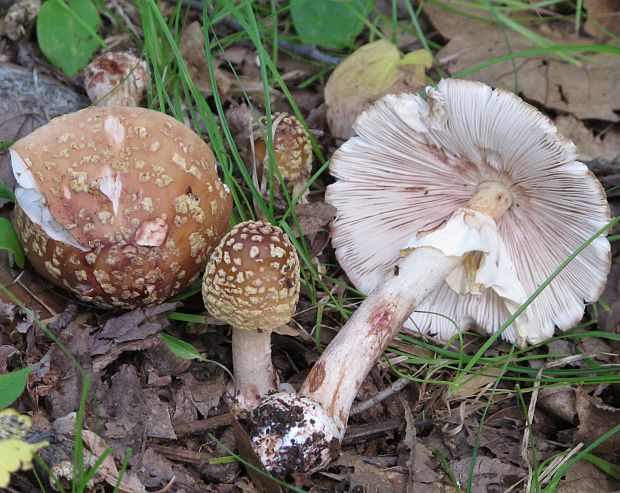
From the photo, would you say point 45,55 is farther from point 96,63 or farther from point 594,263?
point 594,263

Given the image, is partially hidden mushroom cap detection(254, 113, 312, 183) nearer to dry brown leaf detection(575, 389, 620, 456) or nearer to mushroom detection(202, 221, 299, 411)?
mushroom detection(202, 221, 299, 411)

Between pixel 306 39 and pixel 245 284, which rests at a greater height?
pixel 306 39

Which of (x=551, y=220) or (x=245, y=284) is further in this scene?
(x=551, y=220)

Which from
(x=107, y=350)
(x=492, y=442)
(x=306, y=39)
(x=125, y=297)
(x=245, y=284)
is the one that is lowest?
(x=492, y=442)

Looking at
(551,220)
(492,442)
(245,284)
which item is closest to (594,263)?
(551,220)

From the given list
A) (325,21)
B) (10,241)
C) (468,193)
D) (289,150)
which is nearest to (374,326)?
(468,193)

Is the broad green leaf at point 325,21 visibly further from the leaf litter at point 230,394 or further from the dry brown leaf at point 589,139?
the dry brown leaf at point 589,139
